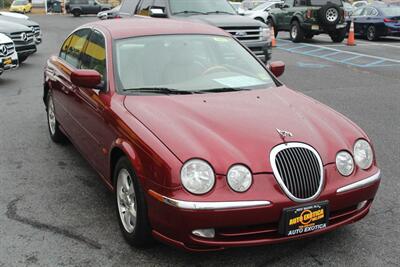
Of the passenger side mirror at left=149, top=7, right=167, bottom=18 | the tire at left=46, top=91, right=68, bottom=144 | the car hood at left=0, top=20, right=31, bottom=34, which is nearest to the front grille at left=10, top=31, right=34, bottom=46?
the car hood at left=0, top=20, right=31, bottom=34

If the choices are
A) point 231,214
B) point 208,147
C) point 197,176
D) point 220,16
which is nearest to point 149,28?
point 208,147

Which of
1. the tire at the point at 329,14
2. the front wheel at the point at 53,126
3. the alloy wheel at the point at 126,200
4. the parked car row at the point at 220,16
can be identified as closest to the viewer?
the alloy wheel at the point at 126,200

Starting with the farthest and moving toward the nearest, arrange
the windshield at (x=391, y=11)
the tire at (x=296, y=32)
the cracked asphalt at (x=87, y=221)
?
the windshield at (x=391, y=11) → the tire at (x=296, y=32) → the cracked asphalt at (x=87, y=221)

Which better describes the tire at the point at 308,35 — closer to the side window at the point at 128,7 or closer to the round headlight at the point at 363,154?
the side window at the point at 128,7

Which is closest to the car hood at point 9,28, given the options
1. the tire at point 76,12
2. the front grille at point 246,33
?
the front grille at point 246,33

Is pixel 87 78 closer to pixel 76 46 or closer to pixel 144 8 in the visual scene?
pixel 76 46

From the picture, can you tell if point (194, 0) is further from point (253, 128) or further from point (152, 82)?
point (253, 128)

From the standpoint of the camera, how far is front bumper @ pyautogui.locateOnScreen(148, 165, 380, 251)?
3.16 meters

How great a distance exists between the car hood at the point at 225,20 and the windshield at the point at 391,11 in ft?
32.6

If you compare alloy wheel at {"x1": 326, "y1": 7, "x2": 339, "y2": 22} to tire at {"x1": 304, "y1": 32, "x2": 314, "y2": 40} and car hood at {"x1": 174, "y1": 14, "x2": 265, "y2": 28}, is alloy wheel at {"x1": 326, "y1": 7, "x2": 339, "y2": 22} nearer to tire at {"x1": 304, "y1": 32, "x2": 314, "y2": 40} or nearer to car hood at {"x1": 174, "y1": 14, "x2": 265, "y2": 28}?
tire at {"x1": 304, "y1": 32, "x2": 314, "y2": 40}

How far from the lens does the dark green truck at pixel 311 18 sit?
18094mm

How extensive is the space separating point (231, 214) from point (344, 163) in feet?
3.11

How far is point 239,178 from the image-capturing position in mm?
3248

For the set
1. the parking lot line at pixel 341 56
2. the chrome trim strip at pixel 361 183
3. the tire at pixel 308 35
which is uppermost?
the chrome trim strip at pixel 361 183
